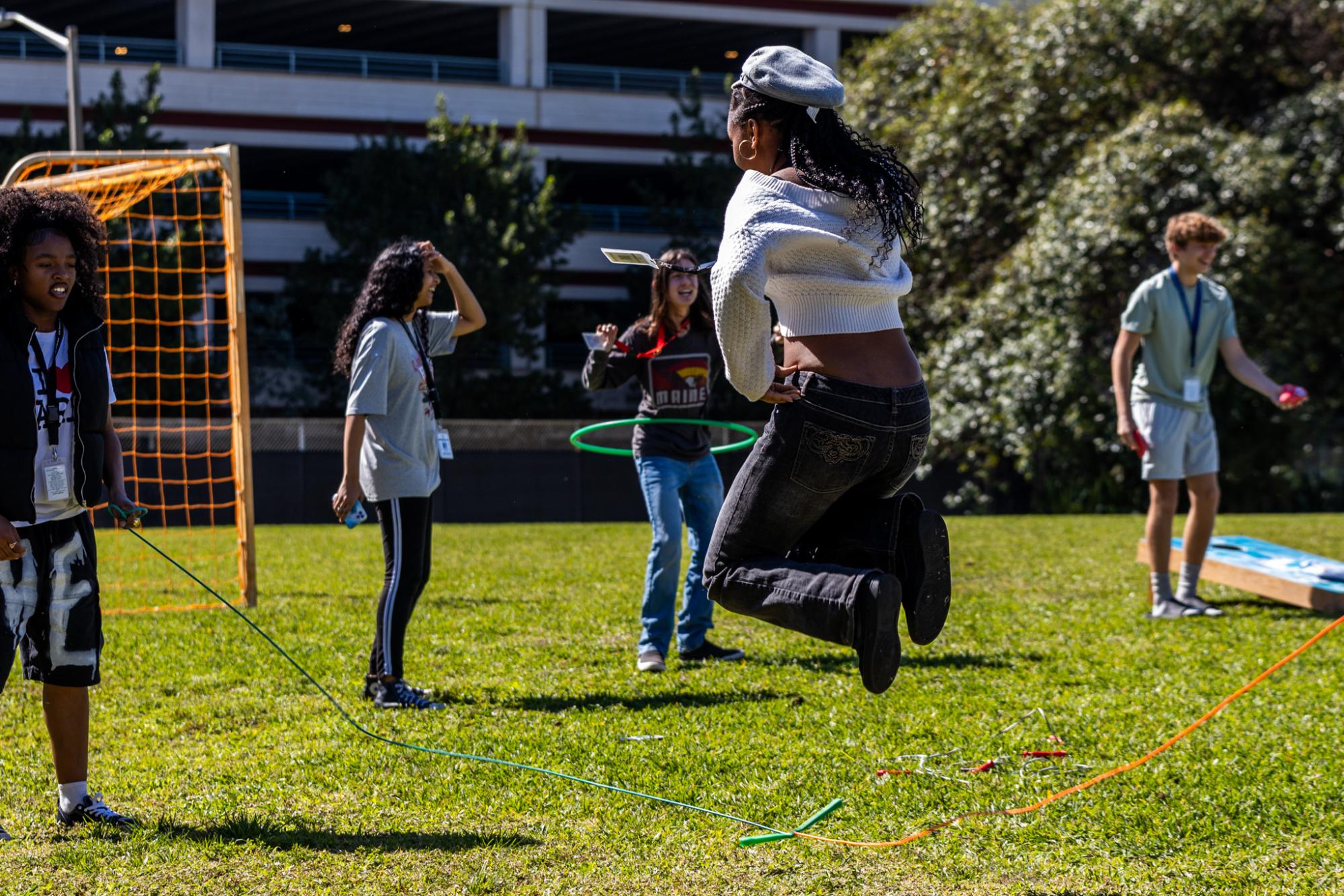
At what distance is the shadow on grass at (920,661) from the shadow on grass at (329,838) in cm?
283

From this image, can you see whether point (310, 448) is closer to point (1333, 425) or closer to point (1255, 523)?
point (1255, 523)

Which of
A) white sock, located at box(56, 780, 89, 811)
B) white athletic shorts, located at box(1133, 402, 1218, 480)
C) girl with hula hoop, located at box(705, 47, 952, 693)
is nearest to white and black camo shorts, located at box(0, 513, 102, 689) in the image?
white sock, located at box(56, 780, 89, 811)

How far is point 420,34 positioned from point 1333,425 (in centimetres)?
2441

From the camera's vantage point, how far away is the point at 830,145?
3.72 metres

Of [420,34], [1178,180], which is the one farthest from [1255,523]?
[420,34]

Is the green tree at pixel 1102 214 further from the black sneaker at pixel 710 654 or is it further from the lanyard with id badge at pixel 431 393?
the lanyard with id badge at pixel 431 393

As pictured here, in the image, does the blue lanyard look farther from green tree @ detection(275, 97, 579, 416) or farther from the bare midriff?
green tree @ detection(275, 97, 579, 416)

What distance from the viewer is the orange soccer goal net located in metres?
9.30

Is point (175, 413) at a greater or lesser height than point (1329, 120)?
lesser

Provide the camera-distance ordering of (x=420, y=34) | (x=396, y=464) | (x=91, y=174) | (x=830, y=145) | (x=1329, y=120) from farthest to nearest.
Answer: (x=420, y=34), (x=1329, y=120), (x=91, y=174), (x=396, y=464), (x=830, y=145)

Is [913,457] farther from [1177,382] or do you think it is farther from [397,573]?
[1177,382]

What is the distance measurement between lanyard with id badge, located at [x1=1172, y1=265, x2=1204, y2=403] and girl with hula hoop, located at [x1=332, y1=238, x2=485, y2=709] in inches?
179

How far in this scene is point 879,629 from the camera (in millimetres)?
3654

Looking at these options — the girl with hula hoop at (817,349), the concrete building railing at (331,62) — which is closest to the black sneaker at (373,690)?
the girl with hula hoop at (817,349)
